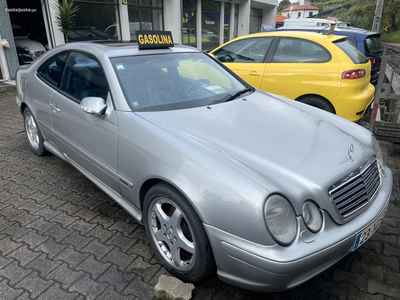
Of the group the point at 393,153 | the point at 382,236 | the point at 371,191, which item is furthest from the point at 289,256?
the point at 393,153

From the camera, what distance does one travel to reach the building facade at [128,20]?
991 cm

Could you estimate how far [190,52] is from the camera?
337 cm

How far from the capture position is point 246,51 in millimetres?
5547

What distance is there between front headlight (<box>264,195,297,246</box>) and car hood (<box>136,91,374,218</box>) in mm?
55

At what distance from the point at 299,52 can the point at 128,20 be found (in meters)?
9.63

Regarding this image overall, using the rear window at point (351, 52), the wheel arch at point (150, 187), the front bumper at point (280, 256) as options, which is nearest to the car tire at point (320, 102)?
the rear window at point (351, 52)

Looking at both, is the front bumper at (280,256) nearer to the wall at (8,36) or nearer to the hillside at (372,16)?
the wall at (8,36)

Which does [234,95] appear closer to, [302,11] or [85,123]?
[85,123]

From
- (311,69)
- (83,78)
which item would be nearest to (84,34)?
(311,69)

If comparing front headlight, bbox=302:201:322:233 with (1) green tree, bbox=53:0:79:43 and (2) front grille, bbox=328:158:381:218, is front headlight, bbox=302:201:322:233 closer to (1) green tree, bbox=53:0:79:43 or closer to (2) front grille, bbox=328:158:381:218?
(2) front grille, bbox=328:158:381:218

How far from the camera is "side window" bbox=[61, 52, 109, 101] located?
9.07ft

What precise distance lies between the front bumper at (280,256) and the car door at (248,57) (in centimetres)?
376

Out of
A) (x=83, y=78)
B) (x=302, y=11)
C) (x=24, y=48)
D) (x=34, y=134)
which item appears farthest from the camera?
(x=302, y=11)

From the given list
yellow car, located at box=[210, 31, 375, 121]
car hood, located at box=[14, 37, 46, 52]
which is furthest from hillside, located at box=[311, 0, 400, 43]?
yellow car, located at box=[210, 31, 375, 121]
